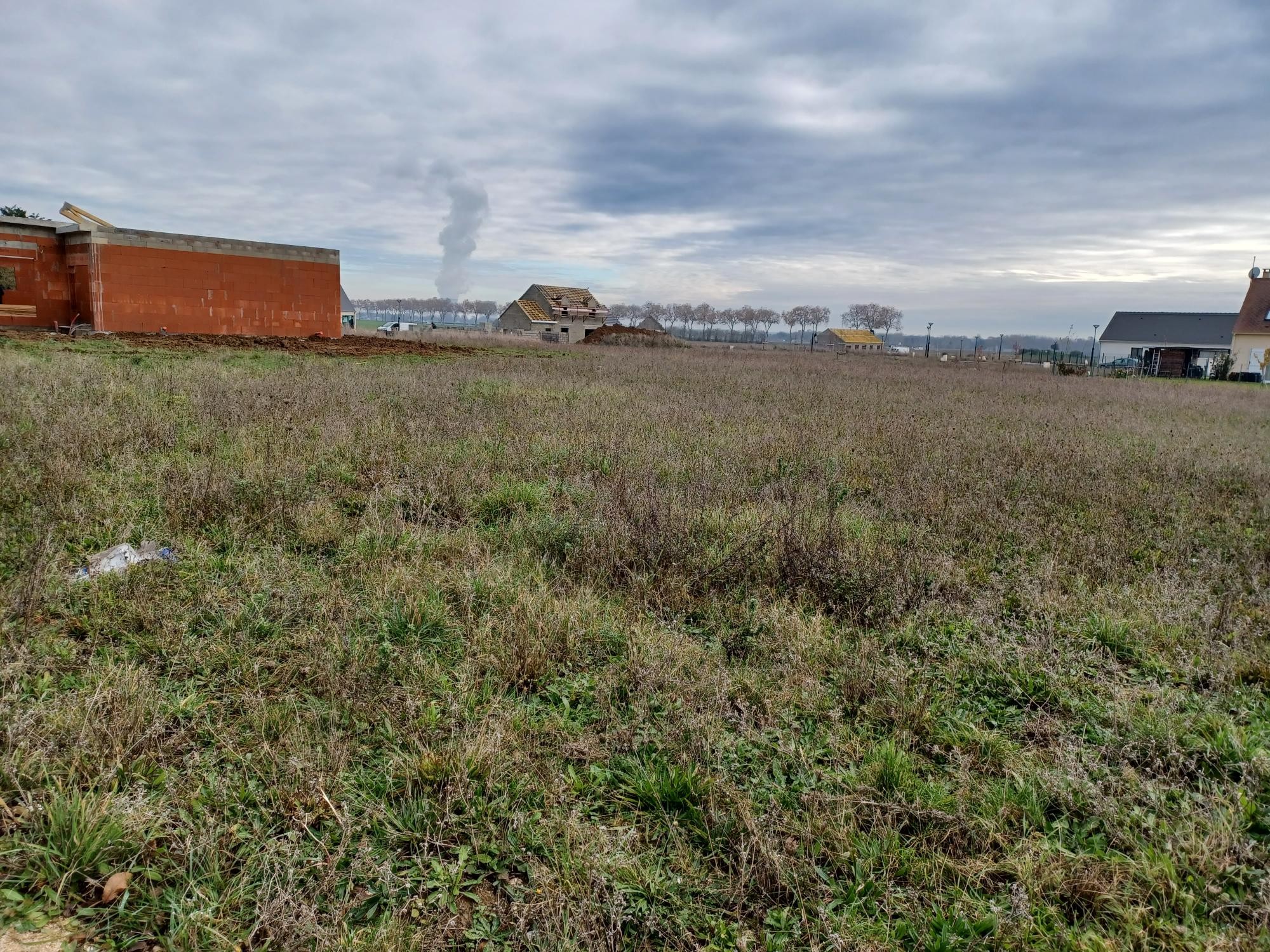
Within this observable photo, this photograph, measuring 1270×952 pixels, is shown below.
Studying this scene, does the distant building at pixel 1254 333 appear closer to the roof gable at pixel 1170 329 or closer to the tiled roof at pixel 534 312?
the roof gable at pixel 1170 329

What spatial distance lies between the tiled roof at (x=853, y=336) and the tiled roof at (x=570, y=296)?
37.8m

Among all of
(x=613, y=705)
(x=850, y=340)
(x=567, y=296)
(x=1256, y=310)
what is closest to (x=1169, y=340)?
(x=1256, y=310)

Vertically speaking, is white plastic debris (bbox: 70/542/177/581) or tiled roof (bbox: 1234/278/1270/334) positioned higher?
tiled roof (bbox: 1234/278/1270/334)

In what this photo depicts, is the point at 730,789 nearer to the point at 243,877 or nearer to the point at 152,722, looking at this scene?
the point at 243,877

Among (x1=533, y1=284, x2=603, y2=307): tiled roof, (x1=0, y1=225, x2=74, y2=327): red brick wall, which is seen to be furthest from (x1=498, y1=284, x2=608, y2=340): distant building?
(x1=0, y1=225, x2=74, y2=327): red brick wall

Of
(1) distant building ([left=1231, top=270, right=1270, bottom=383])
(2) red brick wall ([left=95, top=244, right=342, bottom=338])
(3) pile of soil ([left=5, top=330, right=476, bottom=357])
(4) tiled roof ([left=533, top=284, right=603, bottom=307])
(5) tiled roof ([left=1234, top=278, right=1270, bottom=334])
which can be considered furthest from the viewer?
(4) tiled roof ([left=533, top=284, right=603, bottom=307])

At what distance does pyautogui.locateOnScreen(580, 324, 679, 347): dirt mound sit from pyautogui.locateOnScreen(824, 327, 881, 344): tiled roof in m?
45.9

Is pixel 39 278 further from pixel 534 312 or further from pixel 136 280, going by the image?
pixel 534 312

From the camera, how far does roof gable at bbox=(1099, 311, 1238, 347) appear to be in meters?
51.8

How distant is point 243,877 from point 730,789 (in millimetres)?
1739

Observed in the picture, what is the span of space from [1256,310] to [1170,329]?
15.5m

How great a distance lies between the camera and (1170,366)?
43.2m

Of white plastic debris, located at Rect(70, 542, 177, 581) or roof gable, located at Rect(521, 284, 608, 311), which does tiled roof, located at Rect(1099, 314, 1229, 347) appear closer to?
roof gable, located at Rect(521, 284, 608, 311)

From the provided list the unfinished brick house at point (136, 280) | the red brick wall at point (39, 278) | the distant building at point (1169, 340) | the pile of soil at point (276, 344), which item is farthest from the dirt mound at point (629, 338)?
the distant building at point (1169, 340)
